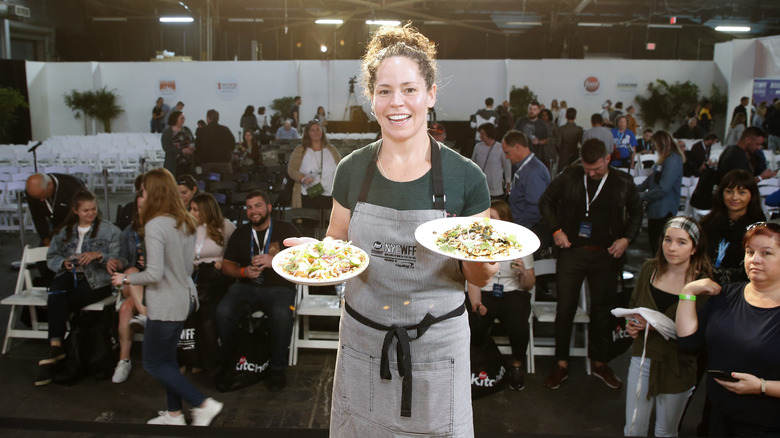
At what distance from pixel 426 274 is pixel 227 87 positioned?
1785cm

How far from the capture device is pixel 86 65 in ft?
60.6

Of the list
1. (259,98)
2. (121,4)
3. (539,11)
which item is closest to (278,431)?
(259,98)

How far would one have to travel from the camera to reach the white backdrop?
17922 mm

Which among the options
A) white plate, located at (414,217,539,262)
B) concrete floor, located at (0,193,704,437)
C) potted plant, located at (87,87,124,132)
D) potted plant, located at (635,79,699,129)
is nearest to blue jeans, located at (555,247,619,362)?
concrete floor, located at (0,193,704,437)

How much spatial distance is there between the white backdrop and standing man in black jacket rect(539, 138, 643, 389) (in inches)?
555

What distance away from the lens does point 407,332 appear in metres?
1.50

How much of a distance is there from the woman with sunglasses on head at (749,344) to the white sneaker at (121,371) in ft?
11.4

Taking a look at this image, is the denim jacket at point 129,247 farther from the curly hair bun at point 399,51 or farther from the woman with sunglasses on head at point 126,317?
the curly hair bun at point 399,51

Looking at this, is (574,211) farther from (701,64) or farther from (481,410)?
(701,64)

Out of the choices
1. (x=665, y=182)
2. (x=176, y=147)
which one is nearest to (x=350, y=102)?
(x=176, y=147)

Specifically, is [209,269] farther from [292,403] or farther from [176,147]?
[176,147]

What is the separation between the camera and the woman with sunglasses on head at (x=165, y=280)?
3160 millimetres

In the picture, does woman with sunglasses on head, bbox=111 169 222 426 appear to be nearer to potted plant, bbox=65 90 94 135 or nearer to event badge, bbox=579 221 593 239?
event badge, bbox=579 221 593 239

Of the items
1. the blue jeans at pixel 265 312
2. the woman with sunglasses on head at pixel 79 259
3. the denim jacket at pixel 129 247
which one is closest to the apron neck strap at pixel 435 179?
the blue jeans at pixel 265 312
